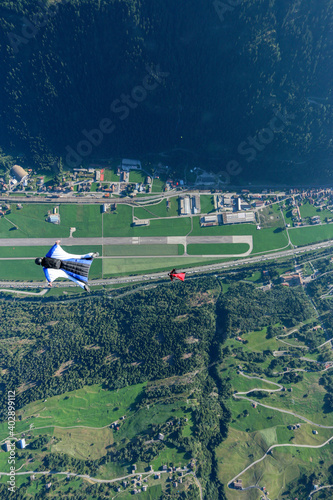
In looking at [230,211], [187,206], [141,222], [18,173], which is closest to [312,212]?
[230,211]

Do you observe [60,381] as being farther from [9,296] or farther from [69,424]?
[9,296]

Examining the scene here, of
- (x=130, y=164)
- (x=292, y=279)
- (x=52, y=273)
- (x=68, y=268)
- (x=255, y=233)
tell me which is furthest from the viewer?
(x=130, y=164)

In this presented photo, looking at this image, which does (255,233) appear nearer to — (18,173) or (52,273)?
(52,273)

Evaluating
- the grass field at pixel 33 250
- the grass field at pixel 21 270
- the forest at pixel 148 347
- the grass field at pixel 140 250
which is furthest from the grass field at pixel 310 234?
the grass field at pixel 21 270

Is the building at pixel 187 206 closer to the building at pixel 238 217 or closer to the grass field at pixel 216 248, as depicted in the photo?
the grass field at pixel 216 248

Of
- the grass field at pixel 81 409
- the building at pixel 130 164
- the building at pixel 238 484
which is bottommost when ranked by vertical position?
the building at pixel 238 484

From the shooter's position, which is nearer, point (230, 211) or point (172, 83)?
point (172, 83)

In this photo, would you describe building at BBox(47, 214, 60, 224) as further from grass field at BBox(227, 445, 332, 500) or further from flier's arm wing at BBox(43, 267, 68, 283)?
grass field at BBox(227, 445, 332, 500)
